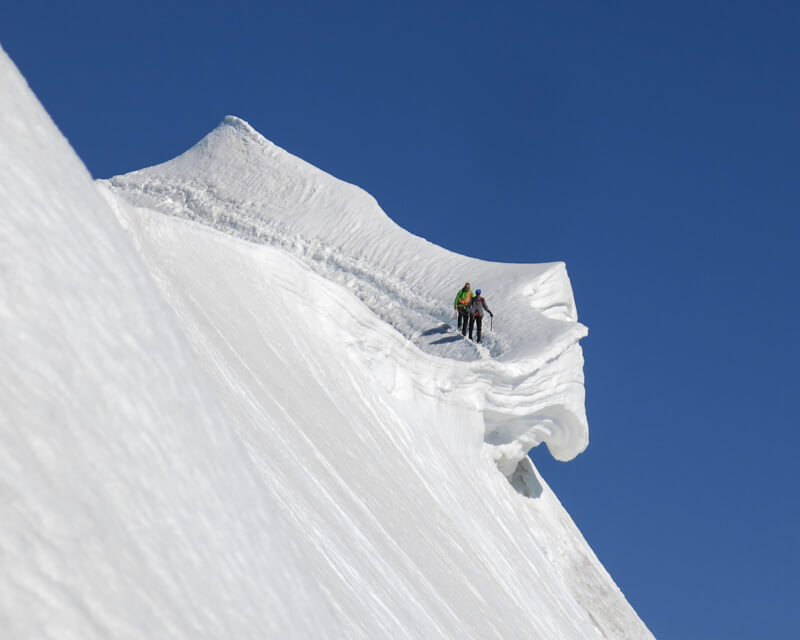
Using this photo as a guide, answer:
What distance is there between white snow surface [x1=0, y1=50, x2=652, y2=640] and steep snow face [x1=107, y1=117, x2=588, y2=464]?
44mm

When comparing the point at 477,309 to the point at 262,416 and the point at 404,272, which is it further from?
the point at 262,416

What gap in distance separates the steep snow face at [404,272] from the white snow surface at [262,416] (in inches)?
1.7

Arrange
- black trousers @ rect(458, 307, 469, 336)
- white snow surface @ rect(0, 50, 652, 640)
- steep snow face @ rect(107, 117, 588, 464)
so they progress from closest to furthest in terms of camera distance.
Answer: white snow surface @ rect(0, 50, 652, 640) < steep snow face @ rect(107, 117, 588, 464) < black trousers @ rect(458, 307, 469, 336)

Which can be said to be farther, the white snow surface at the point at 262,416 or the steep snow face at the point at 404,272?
the steep snow face at the point at 404,272

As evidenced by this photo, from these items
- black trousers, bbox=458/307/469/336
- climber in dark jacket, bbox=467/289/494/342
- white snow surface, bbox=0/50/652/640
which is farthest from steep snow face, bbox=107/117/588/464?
climber in dark jacket, bbox=467/289/494/342

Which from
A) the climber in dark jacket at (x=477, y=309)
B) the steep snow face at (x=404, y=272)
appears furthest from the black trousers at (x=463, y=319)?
the steep snow face at (x=404, y=272)

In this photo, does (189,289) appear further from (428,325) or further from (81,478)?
(81,478)

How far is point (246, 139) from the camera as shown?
20812mm

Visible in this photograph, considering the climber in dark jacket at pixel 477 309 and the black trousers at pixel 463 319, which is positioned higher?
the climber in dark jacket at pixel 477 309

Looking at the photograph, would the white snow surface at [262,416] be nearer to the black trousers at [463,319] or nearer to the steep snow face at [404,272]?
the steep snow face at [404,272]

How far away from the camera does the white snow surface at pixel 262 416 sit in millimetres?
2422

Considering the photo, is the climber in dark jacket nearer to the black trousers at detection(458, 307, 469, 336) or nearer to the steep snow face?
the black trousers at detection(458, 307, 469, 336)

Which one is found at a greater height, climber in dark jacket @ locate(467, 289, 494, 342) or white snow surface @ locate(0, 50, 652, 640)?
climber in dark jacket @ locate(467, 289, 494, 342)

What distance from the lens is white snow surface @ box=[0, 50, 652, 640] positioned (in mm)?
2422
